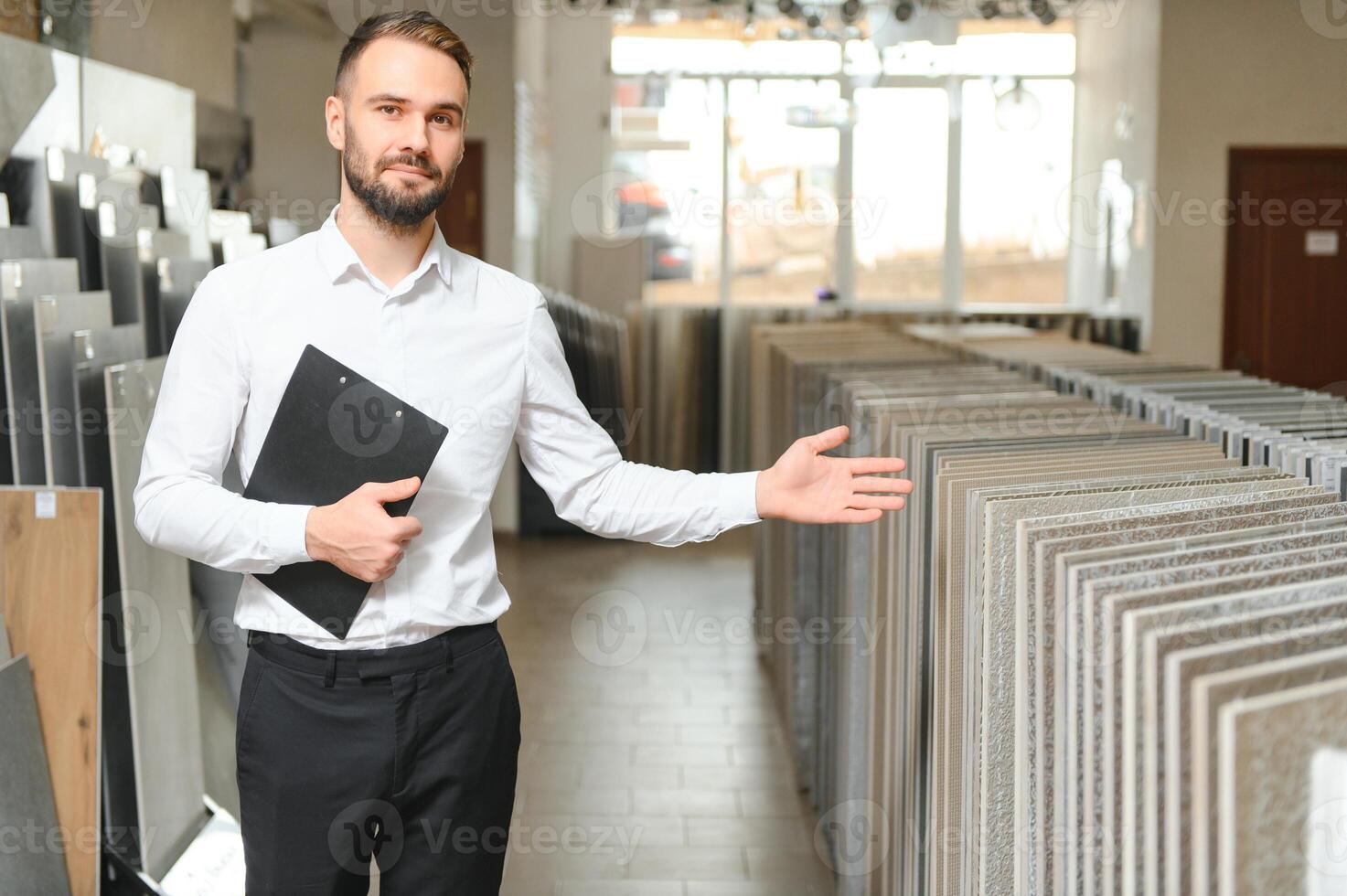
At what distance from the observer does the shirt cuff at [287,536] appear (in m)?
1.70

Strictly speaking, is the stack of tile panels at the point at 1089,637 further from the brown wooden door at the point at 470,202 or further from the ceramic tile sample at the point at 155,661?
the brown wooden door at the point at 470,202

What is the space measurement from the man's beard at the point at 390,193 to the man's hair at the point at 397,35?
93 millimetres

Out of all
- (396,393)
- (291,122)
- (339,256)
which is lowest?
(396,393)

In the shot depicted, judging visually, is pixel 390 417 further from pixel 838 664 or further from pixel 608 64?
pixel 608 64

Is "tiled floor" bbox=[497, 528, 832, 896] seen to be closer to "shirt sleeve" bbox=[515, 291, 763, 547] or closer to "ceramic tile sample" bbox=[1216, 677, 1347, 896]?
"shirt sleeve" bbox=[515, 291, 763, 547]

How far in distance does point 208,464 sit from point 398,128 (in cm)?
51

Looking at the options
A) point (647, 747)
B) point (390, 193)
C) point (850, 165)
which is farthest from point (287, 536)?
point (850, 165)

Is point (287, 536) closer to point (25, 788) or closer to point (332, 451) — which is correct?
point (332, 451)

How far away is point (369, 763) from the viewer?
182cm

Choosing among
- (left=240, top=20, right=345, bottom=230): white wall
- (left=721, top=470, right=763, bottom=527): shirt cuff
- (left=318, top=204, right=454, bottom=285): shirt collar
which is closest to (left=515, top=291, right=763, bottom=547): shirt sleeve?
(left=721, top=470, right=763, bottom=527): shirt cuff

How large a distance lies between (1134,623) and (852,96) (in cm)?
975

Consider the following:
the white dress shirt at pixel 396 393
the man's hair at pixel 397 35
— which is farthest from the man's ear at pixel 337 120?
the white dress shirt at pixel 396 393

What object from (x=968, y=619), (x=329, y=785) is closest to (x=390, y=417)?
(x=329, y=785)

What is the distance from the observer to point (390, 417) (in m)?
1.80
